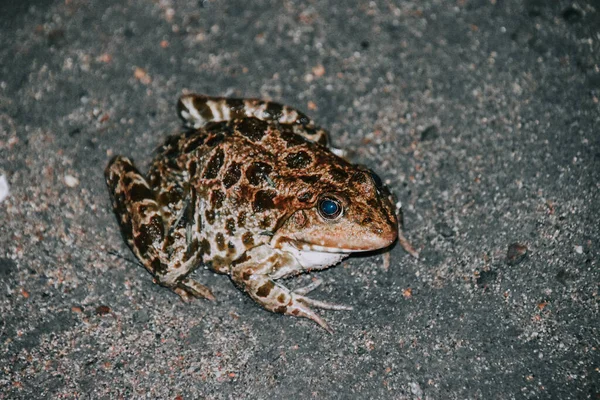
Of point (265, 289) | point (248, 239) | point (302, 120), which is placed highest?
point (302, 120)

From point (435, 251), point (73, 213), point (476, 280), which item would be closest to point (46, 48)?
point (73, 213)

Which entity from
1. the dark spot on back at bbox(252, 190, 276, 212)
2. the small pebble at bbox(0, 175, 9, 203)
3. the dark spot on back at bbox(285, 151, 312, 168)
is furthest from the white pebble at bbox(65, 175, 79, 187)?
the dark spot on back at bbox(285, 151, 312, 168)

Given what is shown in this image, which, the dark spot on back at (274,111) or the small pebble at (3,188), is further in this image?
the small pebble at (3,188)

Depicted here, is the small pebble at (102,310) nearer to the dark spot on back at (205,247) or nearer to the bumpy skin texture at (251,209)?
the bumpy skin texture at (251,209)

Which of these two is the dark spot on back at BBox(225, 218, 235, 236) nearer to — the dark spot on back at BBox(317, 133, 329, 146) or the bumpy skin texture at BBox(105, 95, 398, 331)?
the bumpy skin texture at BBox(105, 95, 398, 331)

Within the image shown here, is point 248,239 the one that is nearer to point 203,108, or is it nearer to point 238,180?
point 238,180

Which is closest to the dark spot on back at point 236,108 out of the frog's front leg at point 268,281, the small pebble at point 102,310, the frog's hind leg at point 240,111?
the frog's hind leg at point 240,111

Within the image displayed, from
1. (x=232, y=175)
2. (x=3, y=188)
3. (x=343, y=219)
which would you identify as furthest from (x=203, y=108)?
(x=3, y=188)
